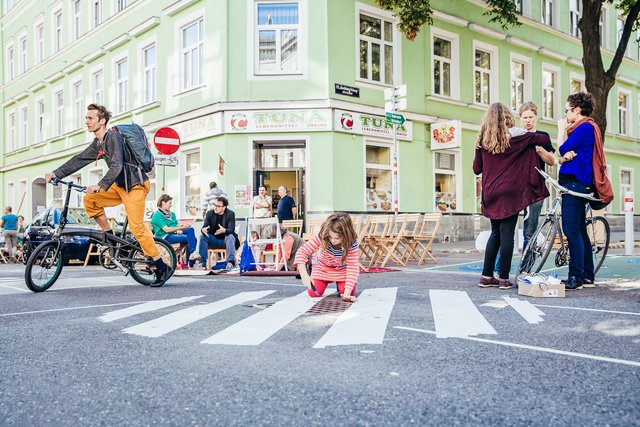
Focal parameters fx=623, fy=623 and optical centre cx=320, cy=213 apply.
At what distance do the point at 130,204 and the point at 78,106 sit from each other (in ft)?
69.5

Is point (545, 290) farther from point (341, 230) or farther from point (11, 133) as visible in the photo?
point (11, 133)

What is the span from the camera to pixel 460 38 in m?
20.8

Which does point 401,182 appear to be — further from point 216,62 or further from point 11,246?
point 11,246

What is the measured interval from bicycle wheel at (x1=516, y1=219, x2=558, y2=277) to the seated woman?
6.61 metres

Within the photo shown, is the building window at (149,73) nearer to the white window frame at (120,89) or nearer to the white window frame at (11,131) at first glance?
the white window frame at (120,89)

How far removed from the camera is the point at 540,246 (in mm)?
7129

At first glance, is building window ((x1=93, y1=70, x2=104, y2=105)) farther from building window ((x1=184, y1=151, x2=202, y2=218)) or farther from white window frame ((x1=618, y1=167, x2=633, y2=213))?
white window frame ((x1=618, y1=167, x2=633, y2=213))

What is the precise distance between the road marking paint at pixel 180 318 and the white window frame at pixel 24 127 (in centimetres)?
2927

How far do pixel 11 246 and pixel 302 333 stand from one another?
18.5 metres

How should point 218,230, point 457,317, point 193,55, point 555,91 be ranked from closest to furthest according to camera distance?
point 457,317 → point 218,230 → point 193,55 → point 555,91

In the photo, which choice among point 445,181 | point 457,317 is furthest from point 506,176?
point 445,181

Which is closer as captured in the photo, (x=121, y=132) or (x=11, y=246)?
(x=121, y=132)

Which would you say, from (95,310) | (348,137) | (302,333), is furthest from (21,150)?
(302,333)

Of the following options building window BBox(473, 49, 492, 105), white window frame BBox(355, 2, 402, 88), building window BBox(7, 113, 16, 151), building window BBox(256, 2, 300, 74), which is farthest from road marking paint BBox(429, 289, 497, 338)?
building window BBox(7, 113, 16, 151)
